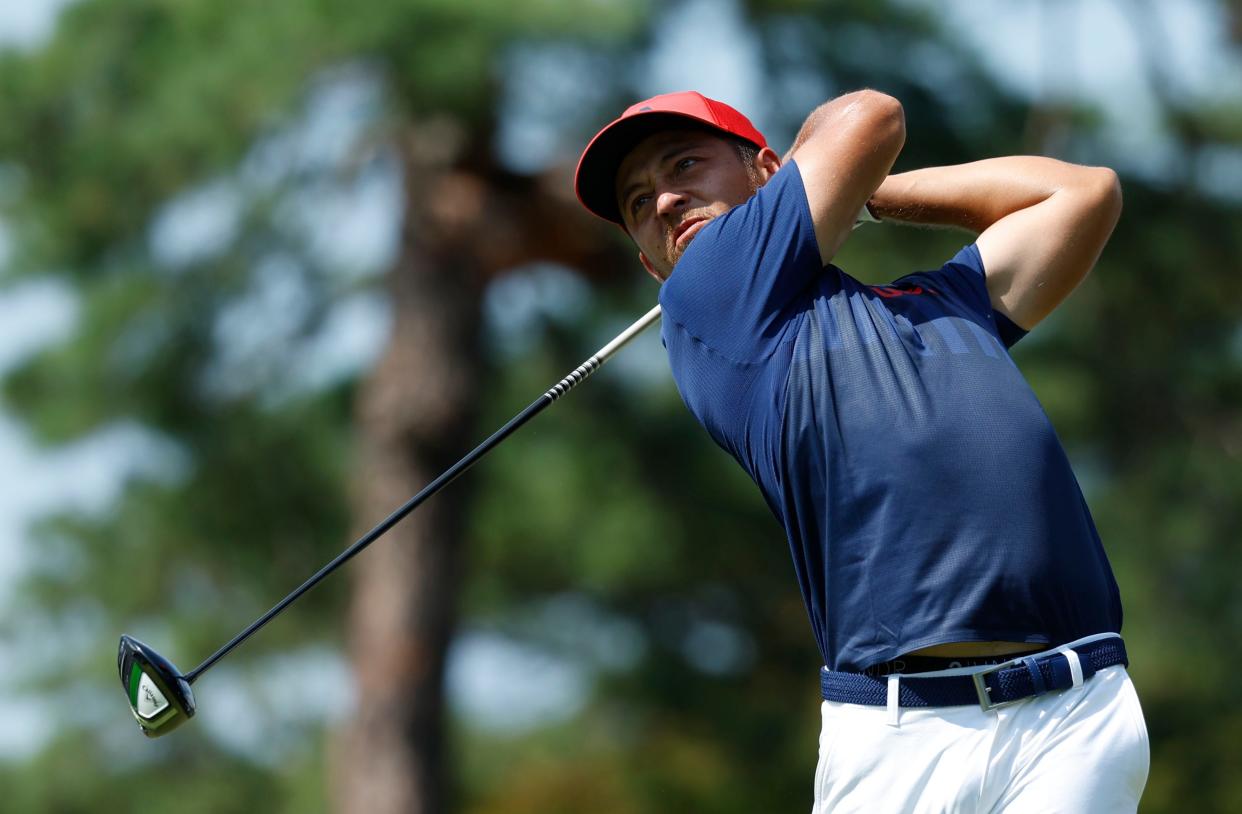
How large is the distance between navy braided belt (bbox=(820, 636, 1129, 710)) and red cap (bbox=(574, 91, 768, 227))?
0.84 metres

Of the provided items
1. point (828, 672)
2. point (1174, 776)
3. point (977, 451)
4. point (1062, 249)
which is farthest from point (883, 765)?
point (1174, 776)

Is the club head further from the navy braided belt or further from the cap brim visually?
the navy braided belt

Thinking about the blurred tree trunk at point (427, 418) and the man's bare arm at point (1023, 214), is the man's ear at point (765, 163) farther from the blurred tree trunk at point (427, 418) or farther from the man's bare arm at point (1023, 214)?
the blurred tree trunk at point (427, 418)

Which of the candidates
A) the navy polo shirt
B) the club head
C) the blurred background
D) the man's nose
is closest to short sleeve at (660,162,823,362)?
the navy polo shirt

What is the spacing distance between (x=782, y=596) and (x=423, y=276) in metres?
2.42

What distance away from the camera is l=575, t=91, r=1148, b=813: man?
2.01 m

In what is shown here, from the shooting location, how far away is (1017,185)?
238 cm

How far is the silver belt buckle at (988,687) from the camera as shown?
78.9 inches

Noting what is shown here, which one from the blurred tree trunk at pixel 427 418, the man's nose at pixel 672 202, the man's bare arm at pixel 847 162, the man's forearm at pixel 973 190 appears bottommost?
the man's forearm at pixel 973 190

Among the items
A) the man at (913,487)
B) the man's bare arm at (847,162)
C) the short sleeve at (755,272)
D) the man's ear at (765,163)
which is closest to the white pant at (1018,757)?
the man at (913,487)

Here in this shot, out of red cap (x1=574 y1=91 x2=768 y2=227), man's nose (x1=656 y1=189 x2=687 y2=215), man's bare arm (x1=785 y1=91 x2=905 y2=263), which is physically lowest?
man's bare arm (x1=785 y1=91 x2=905 y2=263)

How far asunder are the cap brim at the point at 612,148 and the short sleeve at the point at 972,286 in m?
0.38

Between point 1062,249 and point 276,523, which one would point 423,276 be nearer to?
point 276,523

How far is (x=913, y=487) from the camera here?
2.03 metres
